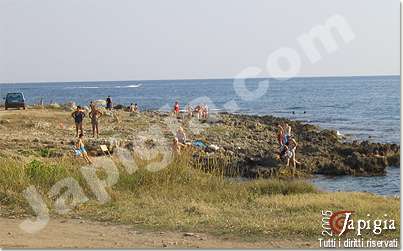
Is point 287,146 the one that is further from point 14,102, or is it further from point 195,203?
point 14,102

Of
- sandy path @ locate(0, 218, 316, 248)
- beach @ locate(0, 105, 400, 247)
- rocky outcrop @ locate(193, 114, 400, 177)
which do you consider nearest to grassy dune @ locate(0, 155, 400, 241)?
beach @ locate(0, 105, 400, 247)

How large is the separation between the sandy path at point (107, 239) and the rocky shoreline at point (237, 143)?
4.07m

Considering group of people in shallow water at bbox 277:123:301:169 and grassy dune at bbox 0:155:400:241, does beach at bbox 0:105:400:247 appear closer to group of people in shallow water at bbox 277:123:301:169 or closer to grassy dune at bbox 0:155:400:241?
grassy dune at bbox 0:155:400:241

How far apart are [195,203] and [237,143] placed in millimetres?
20248

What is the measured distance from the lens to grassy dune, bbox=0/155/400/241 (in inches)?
342

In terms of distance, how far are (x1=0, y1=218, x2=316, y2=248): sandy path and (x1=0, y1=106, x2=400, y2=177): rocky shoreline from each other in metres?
4.07

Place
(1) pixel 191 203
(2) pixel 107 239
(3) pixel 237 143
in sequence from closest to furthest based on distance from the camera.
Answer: (2) pixel 107 239 < (1) pixel 191 203 < (3) pixel 237 143

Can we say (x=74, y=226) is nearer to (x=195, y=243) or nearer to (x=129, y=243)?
(x=129, y=243)

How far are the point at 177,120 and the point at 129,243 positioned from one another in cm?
3388

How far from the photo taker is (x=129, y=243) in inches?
308

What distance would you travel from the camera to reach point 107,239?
802cm

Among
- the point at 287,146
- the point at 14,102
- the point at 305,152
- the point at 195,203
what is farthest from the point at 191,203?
the point at 14,102

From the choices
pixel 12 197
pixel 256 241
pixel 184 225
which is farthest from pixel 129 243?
pixel 12 197

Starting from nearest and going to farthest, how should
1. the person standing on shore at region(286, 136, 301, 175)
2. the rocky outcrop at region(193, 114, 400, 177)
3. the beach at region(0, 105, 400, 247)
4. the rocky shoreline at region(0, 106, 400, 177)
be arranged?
the beach at region(0, 105, 400, 247) → the rocky shoreline at region(0, 106, 400, 177) → the person standing on shore at region(286, 136, 301, 175) → the rocky outcrop at region(193, 114, 400, 177)
